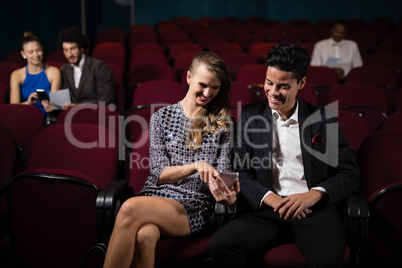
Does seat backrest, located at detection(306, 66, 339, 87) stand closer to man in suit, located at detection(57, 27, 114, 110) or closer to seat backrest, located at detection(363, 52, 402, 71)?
seat backrest, located at detection(363, 52, 402, 71)

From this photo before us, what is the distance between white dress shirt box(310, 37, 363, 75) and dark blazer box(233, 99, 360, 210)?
3.31m

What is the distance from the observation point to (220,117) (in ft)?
6.05

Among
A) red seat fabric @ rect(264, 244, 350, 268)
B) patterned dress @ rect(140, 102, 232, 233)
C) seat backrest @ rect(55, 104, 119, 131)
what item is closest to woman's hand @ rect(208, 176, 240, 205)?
patterned dress @ rect(140, 102, 232, 233)

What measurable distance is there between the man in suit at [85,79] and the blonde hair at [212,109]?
151 centimetres

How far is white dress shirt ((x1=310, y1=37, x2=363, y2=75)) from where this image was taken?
16.0 feet

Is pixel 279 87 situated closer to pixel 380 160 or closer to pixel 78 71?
pixel 380 160

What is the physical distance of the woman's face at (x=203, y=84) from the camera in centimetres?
175

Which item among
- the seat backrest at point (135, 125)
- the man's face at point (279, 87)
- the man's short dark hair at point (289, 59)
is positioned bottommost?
the seat backrest at point (135, 125)

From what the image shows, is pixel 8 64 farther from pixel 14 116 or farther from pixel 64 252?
pixel 64 252

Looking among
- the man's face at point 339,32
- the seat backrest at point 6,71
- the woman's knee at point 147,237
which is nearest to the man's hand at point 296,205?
the woman's knee at point 147,237

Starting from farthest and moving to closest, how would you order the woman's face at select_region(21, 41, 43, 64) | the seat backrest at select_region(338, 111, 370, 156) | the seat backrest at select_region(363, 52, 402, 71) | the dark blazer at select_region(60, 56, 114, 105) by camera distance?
the seat backrest at select_region(363, 52, 402, 71) < the dark blazer at select_region(60, 56, 114, 105) < the woman's face at select_region(21, 41, 43, 64) < the seat backrest at select_region(338, 111, 370, 156)

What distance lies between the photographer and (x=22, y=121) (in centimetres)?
256

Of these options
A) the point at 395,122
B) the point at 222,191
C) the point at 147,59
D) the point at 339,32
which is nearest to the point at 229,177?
the point at 222,191

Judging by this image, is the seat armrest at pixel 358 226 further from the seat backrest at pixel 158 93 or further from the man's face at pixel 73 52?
the man's face at pixel 73 52
